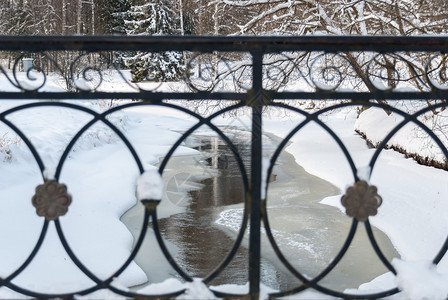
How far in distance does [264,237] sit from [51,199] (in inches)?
150

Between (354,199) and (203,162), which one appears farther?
(203,162)

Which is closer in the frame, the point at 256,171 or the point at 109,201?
the point at 256,171

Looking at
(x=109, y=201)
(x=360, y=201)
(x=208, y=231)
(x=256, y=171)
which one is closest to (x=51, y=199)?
(x=256, y=171)

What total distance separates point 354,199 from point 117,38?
2.42 ft

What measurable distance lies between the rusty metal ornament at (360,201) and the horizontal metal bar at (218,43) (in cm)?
36

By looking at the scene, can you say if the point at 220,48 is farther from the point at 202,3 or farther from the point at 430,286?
the point at 202,3

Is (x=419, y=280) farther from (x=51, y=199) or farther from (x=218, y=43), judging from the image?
(x=51, y=199)

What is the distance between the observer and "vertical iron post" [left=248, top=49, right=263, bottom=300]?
129 centimetres

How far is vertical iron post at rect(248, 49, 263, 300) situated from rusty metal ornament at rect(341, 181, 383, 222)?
0.23 meters

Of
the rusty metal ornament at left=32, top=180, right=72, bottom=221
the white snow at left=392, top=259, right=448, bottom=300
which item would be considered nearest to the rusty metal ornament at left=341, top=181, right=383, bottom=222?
the white snow at left=392, top=259, right=448, bottom=300

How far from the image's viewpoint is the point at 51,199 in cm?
133

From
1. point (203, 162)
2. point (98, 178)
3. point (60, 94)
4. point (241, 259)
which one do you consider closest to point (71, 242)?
point (241, 259)

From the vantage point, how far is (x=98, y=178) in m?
6.78

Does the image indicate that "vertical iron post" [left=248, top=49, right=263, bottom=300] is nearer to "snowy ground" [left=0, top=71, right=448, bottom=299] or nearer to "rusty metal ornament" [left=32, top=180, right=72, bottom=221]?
"snowy ground" [left=0, top=71, right=448, bottom=299]
